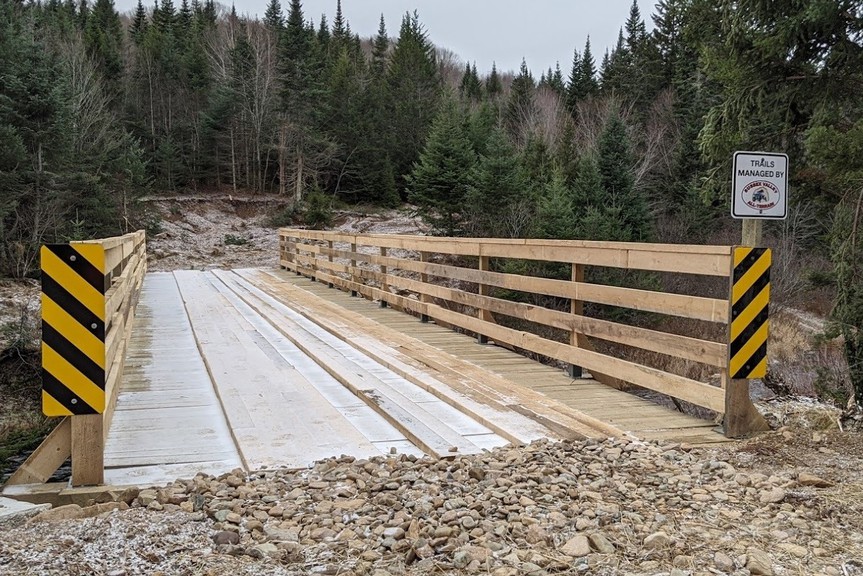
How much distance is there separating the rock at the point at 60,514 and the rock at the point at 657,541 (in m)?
2.25

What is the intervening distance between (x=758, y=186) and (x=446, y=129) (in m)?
23.0

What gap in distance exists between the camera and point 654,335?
4.72 meters

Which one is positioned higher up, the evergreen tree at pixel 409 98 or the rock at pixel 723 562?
the evergreen tree at pixel 409 98

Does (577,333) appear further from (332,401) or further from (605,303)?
(332,401)

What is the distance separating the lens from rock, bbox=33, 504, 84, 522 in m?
2.90

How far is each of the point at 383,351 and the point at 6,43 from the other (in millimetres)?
20347

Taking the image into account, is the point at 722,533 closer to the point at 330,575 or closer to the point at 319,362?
the point at 330,575

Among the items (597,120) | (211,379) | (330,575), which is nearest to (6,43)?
(211,379)

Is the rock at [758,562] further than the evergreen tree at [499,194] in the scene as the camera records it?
No

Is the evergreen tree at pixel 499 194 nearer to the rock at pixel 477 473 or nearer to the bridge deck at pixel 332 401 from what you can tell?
the bridge deck at pixel 332 401

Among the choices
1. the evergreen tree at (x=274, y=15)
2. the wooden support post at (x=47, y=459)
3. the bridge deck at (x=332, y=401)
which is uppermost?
the evergreen tree at (x=274, y=15)

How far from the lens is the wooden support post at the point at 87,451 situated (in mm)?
3285

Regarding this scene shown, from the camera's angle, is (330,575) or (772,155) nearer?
(330,575)

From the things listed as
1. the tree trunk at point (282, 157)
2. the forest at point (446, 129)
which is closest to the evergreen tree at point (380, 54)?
the forest at point (446, 129)
